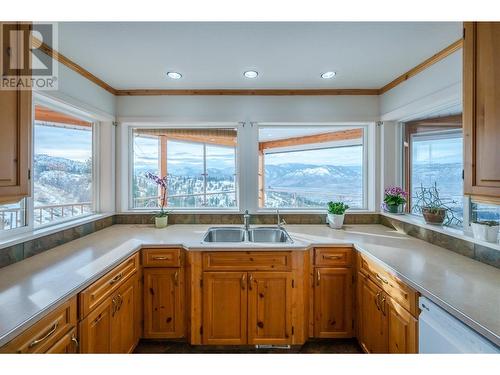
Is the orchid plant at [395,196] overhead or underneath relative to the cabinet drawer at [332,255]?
overhead

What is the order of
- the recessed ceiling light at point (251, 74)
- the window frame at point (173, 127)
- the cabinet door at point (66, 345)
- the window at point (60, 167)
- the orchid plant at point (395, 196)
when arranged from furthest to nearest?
the window frame at point (173, 127) < the orchid plant at point (395, 196) < the recessed ceiling light at point (251, 74) < the window at point (60, 167) < the cabinet door at point (66, 345)

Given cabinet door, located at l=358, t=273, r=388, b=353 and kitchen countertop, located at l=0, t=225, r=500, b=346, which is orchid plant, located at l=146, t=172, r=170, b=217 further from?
cabinet door, located at l=358, t=273, r=388, b=353

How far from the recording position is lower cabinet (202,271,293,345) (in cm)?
193

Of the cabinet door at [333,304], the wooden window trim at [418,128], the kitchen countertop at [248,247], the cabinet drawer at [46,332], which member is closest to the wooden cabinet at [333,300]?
the cabinet door at [333,304]

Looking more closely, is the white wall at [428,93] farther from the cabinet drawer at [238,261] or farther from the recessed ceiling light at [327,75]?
the cabinet drawer at [238,261]

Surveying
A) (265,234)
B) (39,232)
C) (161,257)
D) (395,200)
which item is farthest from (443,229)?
(39,232)

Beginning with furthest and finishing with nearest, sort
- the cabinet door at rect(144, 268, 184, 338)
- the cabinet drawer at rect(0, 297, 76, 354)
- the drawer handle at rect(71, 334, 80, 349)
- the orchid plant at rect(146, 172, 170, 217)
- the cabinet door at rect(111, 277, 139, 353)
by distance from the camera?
1. the orchid plant at rect(146, 172, 170, 217)
2. the cabinet door at rect(144, 268, 184, 338)
3. the cabinet door at rect(111, 277, 139, 353)
4. the drawer handle at rect(71, 334, 80, 349)
5. the cabinet drawer at rect(0, 297, 76, 354)

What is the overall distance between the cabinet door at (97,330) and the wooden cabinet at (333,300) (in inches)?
61.1

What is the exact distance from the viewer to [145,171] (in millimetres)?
2883

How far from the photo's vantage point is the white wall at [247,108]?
266 centimetres

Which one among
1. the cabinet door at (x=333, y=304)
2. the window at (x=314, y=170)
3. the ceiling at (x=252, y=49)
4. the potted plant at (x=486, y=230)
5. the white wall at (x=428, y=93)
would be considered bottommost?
the cabinet door at (x=333, y=304)

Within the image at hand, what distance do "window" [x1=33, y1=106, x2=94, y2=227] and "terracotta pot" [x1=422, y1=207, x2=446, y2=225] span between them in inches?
127

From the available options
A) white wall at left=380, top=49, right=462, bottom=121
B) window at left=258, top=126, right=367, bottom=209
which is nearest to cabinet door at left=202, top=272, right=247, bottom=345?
window at left=258, top=126, right=367, bottom=209

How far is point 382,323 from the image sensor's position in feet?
5.34
